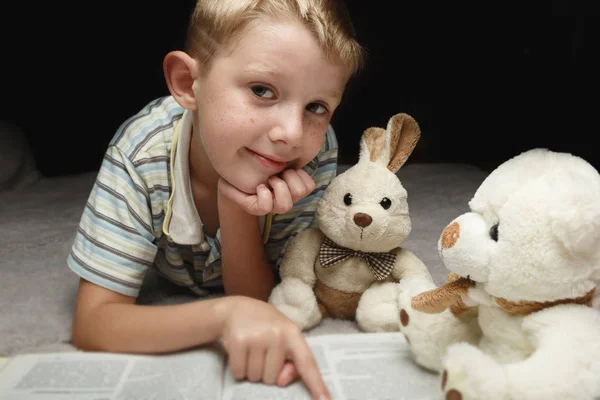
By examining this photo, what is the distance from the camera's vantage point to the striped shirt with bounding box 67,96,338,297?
0.85 m

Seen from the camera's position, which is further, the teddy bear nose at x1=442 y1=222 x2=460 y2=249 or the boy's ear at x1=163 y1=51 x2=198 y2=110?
the boy's ear at x1=163 y1=51 x2=198 y2=110

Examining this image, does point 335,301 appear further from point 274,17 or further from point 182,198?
point 274,17

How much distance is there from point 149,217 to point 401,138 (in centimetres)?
40

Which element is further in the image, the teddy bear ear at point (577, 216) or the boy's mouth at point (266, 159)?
the boy's mouth at point (266, 159)

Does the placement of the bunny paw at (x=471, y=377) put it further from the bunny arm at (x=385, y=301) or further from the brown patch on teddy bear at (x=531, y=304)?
the bunny arm at (x=385, y=301)

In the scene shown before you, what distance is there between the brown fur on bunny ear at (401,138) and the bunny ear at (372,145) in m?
0.02

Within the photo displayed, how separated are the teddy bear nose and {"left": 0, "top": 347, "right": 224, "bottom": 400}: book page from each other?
29cm

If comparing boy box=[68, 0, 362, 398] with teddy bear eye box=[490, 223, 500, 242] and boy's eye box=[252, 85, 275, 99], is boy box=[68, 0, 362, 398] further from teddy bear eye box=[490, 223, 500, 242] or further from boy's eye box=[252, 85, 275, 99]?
teddy bear eye box=[490, 223, 500, 242]

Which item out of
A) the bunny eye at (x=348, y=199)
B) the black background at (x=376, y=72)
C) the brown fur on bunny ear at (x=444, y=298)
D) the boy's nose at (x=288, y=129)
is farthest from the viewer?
the black background at (x=376, y=72)

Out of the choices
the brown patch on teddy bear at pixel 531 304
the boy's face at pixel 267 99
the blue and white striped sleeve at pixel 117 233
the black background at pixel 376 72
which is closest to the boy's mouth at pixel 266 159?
the boy's face at pixel 267 99

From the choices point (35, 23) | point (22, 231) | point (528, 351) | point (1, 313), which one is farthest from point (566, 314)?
point (35, 23)

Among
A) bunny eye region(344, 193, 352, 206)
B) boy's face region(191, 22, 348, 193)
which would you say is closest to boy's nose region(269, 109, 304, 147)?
boy's face region(191, 22, 348, 193)

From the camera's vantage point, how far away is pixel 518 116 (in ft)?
6.14

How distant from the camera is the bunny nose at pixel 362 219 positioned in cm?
78
